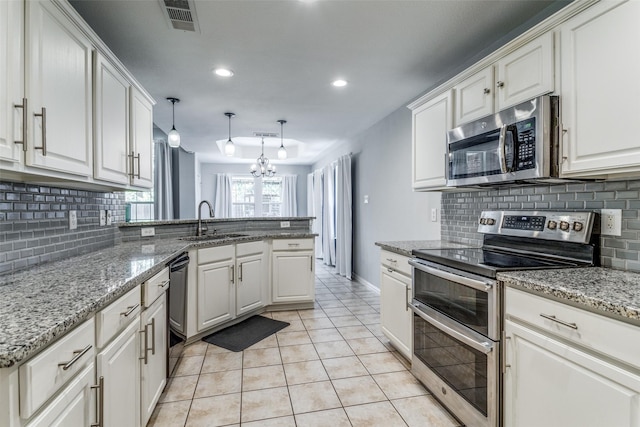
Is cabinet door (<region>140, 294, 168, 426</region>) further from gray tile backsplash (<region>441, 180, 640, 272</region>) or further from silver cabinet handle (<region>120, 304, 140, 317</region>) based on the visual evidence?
gray tile backsplash (<region>441, 180, 640, 272</region>)

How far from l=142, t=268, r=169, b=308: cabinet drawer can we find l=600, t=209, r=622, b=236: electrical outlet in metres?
2.26

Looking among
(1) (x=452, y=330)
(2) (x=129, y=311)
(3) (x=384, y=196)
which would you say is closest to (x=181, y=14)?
(2) (x=129, y=311)

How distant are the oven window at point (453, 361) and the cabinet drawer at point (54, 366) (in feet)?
5.31

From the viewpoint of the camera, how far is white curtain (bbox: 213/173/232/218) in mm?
8391

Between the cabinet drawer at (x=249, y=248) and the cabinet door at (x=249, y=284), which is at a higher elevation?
the cabinet drawer at (x=249, y=248)

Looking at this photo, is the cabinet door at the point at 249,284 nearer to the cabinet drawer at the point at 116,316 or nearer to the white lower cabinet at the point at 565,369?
the cabinet drawer at the point at 116,316

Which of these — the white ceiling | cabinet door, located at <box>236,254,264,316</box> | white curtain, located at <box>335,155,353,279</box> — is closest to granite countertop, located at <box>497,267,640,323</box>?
the white ceiling

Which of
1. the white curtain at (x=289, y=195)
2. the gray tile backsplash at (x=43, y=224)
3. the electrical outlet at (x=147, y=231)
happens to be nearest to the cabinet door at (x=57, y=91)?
the gray tile backsplash at (x=43, y=224)

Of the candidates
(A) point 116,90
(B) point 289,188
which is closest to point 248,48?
(A) point 116,90

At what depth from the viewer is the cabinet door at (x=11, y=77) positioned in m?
1.08

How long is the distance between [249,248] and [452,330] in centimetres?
219

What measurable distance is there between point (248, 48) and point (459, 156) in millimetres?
1693

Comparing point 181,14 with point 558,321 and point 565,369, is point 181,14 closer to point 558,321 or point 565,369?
point 558,321

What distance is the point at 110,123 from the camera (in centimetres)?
186
